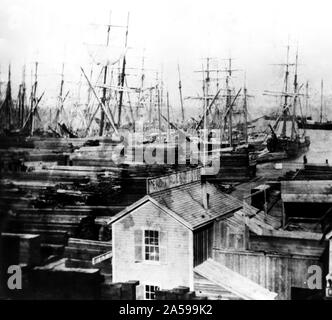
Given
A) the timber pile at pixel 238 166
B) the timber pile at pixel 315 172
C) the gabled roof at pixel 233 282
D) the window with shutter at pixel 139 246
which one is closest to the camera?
the gabled roof at pixel 233 282

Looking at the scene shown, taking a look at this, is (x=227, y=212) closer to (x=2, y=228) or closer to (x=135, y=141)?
(x=135, y=141)

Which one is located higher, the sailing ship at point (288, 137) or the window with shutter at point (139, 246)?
the sailing ship at point (288, 137)

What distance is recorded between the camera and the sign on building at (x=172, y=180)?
5559mm

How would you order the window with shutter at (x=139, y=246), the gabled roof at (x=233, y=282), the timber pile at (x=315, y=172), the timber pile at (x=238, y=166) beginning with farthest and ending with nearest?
the timber pile at (x=238, y=166), the window with shutter at (x=139, y=246), the timber pile at (x=315, y=172), the gabled roof at (x=233, y=282)

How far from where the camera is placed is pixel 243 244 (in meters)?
5.50

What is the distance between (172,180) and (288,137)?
1334mm

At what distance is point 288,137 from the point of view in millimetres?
5512

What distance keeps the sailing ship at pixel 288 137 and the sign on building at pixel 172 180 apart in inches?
34.8

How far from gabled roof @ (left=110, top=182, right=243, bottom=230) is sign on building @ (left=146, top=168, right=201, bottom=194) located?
49 millimetres

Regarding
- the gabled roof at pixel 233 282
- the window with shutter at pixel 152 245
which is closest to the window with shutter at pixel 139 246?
the window with shutter at pixel 152 245

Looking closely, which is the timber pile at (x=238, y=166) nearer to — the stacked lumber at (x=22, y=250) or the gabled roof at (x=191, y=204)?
the gabled roof at (x=191, y=204)

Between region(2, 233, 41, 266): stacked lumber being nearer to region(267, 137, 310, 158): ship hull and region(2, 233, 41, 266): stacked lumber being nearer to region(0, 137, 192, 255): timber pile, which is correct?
region(0, 137, 192, 255): timber pile

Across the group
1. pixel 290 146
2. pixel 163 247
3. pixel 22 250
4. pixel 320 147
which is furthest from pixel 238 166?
pixel 22 250

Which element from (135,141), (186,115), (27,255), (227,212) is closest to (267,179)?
(227,212)
